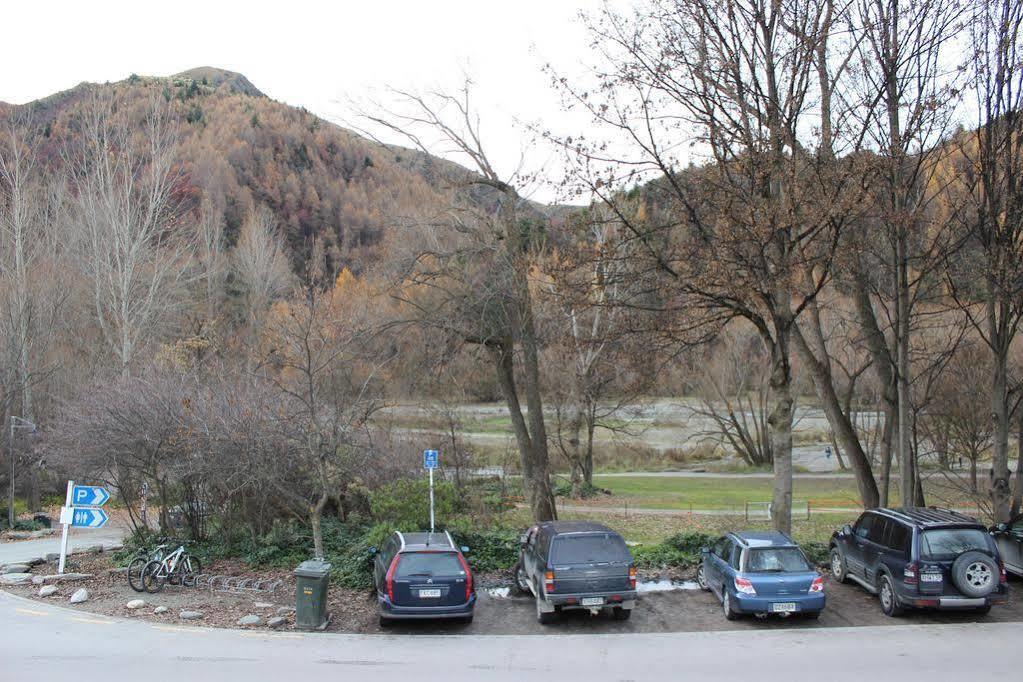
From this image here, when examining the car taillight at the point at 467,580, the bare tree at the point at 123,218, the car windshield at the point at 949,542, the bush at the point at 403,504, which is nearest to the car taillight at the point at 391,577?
the car taillight at the point at 467,580

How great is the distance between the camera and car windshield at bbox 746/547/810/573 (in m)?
13.1

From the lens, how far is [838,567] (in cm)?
1543

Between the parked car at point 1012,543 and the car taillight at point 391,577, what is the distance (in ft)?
36.4

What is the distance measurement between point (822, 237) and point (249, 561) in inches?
577

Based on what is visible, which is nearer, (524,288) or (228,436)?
(228,436)

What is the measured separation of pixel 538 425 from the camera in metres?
21.7

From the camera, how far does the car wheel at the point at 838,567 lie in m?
15.2

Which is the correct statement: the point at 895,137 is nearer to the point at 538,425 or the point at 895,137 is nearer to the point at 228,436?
the point at 538,425

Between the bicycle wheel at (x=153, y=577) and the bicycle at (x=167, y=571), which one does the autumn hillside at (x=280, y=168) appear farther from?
the bicycle wheel at (x=153, y=577)

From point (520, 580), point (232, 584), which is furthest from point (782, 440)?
point (232, 584)

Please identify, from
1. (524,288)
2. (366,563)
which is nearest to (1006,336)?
(524,288)

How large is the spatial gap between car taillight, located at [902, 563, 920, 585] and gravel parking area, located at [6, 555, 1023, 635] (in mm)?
784

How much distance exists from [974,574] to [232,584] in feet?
42.7

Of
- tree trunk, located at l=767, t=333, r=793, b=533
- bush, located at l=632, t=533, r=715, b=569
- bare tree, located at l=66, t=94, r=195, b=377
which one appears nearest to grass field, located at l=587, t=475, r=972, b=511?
bush, located at l=632, t=533, r=715, b=569
